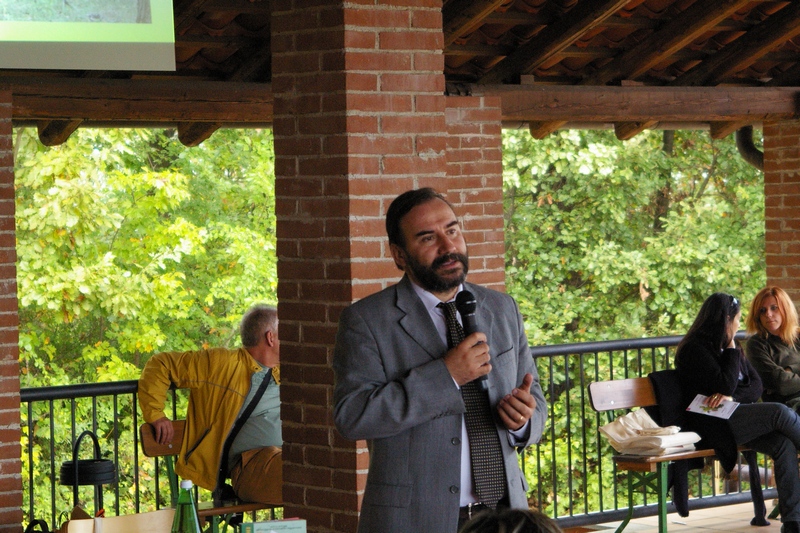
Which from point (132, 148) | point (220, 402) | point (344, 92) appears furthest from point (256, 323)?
point (132, 148)

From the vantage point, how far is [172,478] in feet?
18.6

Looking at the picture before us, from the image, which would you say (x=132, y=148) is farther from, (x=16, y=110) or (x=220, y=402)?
(x=220, y=402)

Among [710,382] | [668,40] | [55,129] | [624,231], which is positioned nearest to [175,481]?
[55,129]

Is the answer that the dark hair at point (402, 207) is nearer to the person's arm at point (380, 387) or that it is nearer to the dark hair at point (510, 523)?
the person's arm at point (380, 387)

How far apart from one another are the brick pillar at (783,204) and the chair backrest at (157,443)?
Answer: 4943 millimetres

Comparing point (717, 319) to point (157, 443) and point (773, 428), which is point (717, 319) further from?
point (157, 443)

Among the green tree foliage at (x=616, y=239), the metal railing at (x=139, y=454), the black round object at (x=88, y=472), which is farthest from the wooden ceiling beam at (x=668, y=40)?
the green tree foliage at (x=616, y=239)

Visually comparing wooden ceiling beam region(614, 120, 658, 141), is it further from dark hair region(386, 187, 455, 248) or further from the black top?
dark hair region(386, 187, 455, 248)

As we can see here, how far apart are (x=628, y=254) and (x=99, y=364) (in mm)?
7547

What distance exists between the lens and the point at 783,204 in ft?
28.3

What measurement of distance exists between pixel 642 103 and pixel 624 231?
9689 millimetres

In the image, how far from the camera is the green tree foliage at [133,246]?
13.6 m

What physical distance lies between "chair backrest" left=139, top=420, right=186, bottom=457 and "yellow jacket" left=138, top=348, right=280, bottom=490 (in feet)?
0.15

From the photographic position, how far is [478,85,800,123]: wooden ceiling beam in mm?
7457
